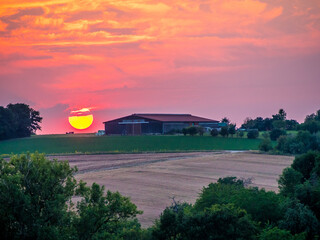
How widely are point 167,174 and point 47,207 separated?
3722 centimetres

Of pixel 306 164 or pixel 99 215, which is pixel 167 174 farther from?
pixel 99 215

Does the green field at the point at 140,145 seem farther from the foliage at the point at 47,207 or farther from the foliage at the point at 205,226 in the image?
the foliage at the point at 205,226

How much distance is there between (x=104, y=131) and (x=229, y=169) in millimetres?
89698

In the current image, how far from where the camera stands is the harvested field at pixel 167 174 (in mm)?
38969

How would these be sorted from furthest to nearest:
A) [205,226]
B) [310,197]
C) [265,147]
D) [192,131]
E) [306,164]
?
1. [192,131]
2. [265,147]
3. [306,164]
4. [310,197]
5. [205,226]

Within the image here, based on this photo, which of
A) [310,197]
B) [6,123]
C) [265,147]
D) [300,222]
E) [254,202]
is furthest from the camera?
[6,123]

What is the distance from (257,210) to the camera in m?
21.8

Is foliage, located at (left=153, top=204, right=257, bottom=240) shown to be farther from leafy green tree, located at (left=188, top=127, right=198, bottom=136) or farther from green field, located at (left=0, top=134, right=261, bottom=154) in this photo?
leafy green tree, located at (left=188, top=127, right=198, bottom=136)

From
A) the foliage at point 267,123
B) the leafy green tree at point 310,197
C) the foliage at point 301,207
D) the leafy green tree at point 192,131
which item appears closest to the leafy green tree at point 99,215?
the foliage at point 301,207

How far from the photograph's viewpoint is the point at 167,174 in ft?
Result: 179

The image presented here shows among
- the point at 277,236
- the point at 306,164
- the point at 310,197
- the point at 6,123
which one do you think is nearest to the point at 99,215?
the point at 277,236

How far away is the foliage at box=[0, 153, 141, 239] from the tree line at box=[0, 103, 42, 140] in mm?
104925

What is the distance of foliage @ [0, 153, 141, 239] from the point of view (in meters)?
17.6

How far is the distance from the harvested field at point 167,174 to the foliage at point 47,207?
8.96 meters
